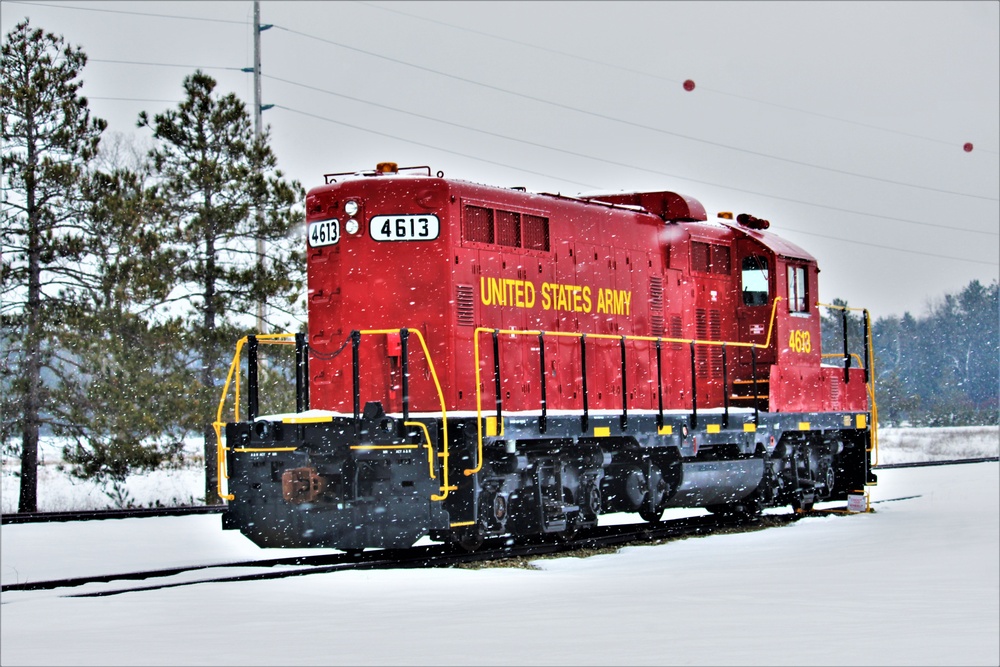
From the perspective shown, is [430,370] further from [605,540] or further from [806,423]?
[806,423]

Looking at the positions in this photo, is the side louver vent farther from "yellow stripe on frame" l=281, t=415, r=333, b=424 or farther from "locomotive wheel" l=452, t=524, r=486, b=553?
"locomotive wheel" l=452, t=524, r=486, b=553

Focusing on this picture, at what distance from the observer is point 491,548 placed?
1279cm

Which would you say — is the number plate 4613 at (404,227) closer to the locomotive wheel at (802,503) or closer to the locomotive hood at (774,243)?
the locomotive hood at (774,243)

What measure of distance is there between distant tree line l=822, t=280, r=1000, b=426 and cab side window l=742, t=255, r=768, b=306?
33.9 m

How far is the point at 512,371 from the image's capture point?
12875mm

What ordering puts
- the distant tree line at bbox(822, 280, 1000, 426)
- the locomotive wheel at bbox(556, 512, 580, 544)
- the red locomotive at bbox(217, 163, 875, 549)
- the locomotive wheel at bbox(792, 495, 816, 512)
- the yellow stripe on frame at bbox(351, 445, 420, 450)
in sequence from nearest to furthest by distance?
the yellow stripe on frame at bbox(351, 445, 420, 450)
the red locomotive at bbox(217, 163, 875, 549)
the locomotive wheel at bbox(556, 512, 580, 544)
the locomotive wheel at bbox(792, 495, 816, 512)
the distant tree line at bbox(822, 280, 1000, 426)

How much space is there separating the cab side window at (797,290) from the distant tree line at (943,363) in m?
33.0

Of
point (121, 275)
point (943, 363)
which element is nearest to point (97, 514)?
point (121, 275)

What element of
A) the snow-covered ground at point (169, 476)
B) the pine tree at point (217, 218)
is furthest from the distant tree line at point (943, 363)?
the pine tree at point (217, 218)

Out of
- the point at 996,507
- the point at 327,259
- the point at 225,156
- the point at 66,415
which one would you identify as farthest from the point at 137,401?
the point at 996,507

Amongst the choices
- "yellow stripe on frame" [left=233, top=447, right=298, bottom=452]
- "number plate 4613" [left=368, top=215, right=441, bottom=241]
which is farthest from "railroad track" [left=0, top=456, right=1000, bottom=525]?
"number plate 4613" [left=368, top=215, right=441, bottom=241]

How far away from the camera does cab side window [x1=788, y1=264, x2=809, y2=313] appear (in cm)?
1683

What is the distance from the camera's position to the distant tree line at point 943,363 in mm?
54500

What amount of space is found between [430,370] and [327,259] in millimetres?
1741
